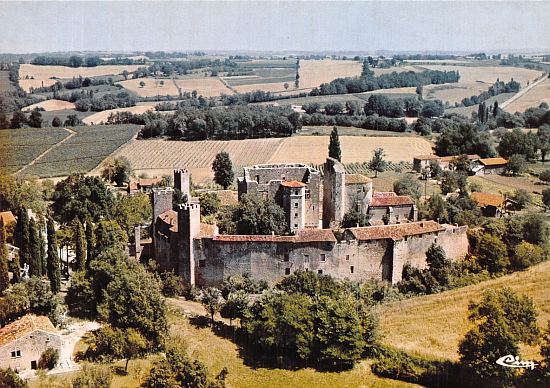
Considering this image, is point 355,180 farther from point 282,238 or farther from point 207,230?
point 207,230

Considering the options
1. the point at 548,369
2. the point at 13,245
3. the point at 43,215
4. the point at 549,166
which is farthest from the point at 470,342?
the point at 549,166

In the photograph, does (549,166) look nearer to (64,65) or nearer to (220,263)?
(220,263)

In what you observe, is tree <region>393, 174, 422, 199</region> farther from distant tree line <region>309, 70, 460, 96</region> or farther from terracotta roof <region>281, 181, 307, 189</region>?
distant tree line <region>309, 70, 460, 96</region>

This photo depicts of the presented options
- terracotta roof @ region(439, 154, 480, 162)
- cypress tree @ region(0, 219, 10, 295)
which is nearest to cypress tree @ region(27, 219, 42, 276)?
cypress tree @ region(0, 219, 10, 295)

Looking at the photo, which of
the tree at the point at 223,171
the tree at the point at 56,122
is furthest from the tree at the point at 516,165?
the tree at the point at 56,122

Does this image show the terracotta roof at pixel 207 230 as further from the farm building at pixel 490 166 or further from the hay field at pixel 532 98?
the hay field at pixel 532 98

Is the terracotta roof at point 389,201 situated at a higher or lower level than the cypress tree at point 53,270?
higher
